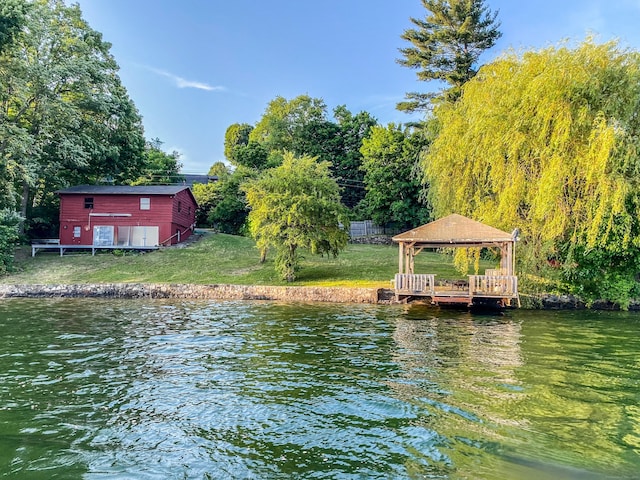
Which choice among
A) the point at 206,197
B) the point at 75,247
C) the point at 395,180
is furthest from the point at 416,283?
the point at 206,197

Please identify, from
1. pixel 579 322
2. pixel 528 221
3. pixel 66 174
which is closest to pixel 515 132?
pixel 528 221

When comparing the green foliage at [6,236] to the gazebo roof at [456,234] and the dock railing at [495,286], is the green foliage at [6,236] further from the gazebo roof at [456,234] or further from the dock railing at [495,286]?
the dock railing at [495,286]

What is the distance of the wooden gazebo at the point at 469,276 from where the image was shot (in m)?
17.9

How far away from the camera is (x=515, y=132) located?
19297mm

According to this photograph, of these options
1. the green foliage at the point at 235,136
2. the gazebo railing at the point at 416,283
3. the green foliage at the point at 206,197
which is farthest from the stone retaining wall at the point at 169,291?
the green foliage at the point at 235,136

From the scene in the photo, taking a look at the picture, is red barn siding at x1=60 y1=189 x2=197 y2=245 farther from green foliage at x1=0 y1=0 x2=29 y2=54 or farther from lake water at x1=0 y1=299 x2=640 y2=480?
lake water at x1=0 y1=299 x2=640 y2=480

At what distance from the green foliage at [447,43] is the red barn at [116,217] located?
2351 cm

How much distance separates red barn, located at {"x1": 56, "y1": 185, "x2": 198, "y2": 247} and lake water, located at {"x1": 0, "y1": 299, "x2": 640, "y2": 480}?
73.4ft

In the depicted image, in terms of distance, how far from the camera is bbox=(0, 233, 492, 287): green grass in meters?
25.2

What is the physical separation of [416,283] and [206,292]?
10.9 m

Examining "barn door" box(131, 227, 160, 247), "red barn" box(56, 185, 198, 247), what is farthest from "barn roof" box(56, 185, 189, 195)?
"barn door" box(131, 227, 160, 247)

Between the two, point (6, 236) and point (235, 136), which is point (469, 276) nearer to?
point (6, 236)

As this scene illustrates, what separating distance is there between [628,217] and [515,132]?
5.53m

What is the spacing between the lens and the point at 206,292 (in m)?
23.2
